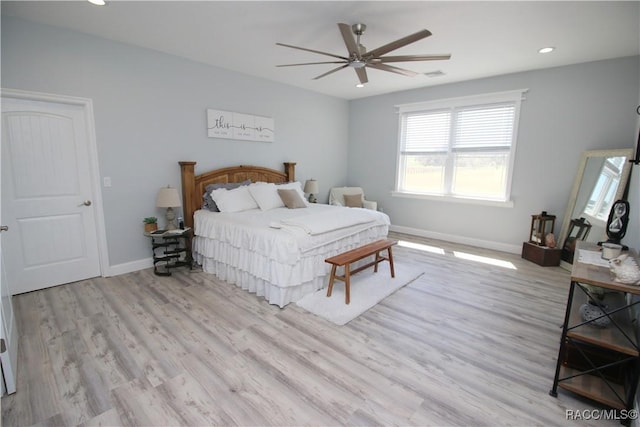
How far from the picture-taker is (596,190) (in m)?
3.75

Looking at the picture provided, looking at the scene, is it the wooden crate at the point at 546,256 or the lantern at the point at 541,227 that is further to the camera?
the lantern at the point at 541,227

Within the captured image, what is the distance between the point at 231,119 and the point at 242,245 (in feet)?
7.23

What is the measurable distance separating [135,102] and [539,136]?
558cm

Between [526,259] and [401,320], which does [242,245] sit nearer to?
[401,320]

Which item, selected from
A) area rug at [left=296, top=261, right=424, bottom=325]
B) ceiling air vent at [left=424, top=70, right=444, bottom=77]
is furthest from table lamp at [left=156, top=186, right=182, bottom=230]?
ceiling air vent at [left=424, top=70, right=444, bottom=77]

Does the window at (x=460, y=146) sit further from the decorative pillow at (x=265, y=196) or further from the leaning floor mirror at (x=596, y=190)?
the decorative pillow at (x=265, y=196)

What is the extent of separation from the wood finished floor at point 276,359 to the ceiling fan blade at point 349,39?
2408 millimetres

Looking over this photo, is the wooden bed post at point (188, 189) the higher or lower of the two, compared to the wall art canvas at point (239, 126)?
lower

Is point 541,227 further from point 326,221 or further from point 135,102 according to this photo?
point 135,102

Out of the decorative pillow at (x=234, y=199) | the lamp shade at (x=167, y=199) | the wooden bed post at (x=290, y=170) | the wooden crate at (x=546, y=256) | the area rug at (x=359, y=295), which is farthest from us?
the wooden bed post at (x=290, y=170)

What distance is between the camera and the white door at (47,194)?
2918mm

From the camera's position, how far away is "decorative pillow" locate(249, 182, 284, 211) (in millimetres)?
4156

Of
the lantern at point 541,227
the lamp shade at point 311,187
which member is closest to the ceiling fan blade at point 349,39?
the lamp shade at point 311,187

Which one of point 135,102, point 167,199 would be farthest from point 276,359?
point 135,102
